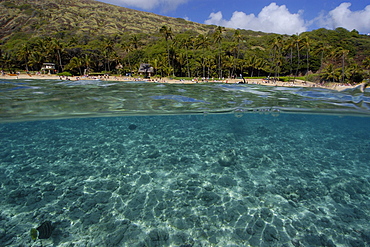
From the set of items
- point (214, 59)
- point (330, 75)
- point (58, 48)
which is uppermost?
point (58, 48)

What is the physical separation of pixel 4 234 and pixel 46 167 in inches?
216

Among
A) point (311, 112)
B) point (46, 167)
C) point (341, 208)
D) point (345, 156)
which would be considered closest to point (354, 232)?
point (341, 208)

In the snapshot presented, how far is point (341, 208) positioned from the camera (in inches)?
359

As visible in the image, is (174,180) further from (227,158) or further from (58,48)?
(58,48)

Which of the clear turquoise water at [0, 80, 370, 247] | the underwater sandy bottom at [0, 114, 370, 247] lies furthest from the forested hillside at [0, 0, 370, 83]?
the underwater sandy bottom at [0, 114, 370, 247]

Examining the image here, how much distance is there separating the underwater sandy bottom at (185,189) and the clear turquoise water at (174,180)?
58 millimetres

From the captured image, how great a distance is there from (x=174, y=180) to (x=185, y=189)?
1.03 m

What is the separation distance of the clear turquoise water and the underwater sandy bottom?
6 cm

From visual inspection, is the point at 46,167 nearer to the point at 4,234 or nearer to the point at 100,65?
the point at 4,234

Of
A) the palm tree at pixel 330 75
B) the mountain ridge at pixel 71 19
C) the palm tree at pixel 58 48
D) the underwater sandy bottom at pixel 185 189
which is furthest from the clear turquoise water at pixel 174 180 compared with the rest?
the mountain ridge at pixel 71 19

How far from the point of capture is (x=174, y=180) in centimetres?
1116

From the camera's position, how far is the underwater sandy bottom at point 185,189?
7699mm

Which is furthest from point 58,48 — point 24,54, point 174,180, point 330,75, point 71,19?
point 71,19

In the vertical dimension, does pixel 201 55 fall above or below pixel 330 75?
above
